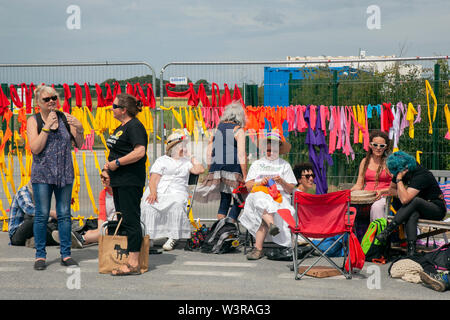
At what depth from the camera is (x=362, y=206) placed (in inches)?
300

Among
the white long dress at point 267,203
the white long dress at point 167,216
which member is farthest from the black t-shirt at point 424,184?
the white long dress at point 167,216

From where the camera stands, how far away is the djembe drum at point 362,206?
24.5 ft

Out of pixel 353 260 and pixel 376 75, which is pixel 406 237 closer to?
pixel 353 260

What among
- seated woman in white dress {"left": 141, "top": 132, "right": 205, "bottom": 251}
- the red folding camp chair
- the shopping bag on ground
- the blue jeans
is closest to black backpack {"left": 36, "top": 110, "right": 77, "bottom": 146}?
the blue jeans

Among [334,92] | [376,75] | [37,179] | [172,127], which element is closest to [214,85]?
[172,127]

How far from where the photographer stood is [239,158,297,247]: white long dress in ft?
24.5

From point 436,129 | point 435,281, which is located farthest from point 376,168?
point 435,281

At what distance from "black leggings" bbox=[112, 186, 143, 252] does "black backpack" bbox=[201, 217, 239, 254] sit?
56.8 inches

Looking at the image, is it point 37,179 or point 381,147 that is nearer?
point 37,179

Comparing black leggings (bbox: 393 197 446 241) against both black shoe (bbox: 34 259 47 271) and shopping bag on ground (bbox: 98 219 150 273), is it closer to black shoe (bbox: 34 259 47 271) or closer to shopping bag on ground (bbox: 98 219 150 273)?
shopping bag on ground (bbox: 98 219 150 273)

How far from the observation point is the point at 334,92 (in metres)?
8.91

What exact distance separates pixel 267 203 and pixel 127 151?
195 cm

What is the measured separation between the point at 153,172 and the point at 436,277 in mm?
3820

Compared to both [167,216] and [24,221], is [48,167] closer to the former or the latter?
[24,221]
